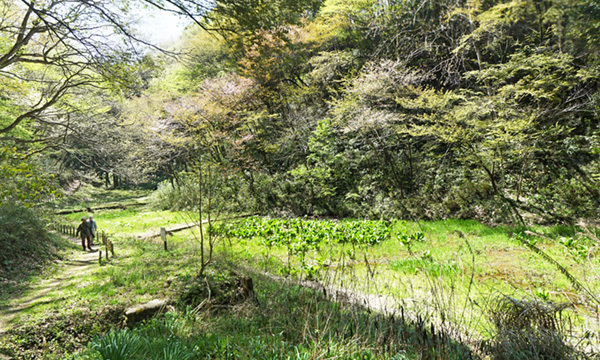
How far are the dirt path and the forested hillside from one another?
215 centimetres

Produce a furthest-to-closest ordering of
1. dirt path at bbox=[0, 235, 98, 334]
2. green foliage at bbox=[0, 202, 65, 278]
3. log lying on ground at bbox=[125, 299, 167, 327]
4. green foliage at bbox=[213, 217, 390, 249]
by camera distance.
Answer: green foliage at bbox=[213, 217, 390, 249] → green foliage at bbox=[0, 202, 65, 278] → dirt path at bbox=[0, 235, 98, 334] → log lying on ground at bbox=[125, 299, 167, 327]

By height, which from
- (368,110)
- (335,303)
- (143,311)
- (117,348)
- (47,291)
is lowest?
(47,291)

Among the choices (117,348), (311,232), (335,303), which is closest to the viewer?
(117,348)

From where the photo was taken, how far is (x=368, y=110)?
1129 centimetres

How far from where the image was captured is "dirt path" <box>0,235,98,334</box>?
463 centimetres

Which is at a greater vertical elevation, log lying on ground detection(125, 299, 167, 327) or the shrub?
the shrub

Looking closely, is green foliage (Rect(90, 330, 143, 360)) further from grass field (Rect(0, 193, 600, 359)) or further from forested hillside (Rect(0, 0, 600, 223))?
forested hillside (Rect(0, 0, 600, 223))

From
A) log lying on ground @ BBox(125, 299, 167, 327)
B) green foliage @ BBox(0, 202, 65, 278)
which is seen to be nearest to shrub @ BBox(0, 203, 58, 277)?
green foliage @ BBox(0, 202, 65, 278)

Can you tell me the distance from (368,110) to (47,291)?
36.1 feet

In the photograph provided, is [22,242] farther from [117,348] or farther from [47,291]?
[117,348]

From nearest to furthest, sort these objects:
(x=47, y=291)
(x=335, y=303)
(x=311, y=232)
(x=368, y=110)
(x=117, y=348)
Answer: (x=117, y=348) → (x=335, y=303) → (x=47, y=291) → (x=311, y=232) → (x=368, y=110)

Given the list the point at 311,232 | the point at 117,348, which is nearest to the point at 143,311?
the point at 117,348

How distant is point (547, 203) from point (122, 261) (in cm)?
1279

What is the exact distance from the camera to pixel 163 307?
4.30m
